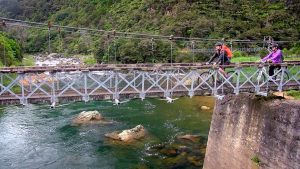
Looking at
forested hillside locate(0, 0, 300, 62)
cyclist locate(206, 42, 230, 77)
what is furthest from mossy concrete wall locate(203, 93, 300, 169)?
forested hillside locate(0, 0, 300, 62)

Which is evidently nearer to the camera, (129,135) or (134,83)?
(134,83)

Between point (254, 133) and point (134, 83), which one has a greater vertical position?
point (134, 83)

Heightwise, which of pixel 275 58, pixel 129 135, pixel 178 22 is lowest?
pixel 129 135

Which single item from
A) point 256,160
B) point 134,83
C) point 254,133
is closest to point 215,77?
point 254,133

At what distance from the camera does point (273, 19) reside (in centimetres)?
5428

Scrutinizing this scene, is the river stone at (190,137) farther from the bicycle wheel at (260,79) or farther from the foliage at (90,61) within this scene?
the foliage at (90,61)

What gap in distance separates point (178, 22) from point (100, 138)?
37835 millimetres

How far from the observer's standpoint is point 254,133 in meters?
13.6

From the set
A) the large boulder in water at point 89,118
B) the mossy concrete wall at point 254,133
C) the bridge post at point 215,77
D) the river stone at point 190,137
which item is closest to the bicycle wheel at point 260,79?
the mossy concrete wall at point 254,133

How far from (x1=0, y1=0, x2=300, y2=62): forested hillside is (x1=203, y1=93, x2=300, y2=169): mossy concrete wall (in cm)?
2439

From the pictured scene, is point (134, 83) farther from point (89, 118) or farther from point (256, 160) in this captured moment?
point (89, 118)

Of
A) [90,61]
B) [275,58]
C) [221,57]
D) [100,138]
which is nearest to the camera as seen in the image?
[221,57]

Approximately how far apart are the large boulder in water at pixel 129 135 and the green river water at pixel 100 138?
46 centimetres

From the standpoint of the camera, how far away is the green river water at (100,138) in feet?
62.6
